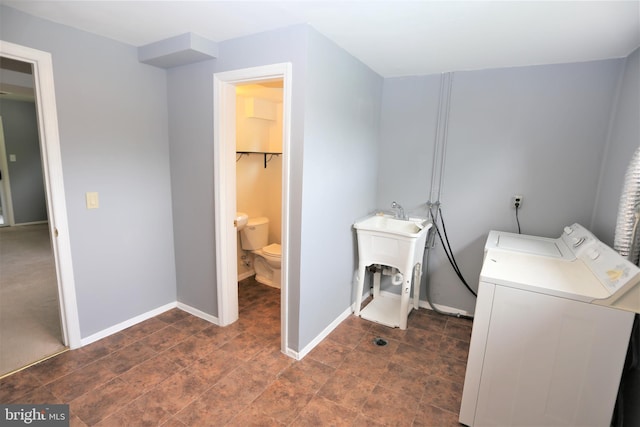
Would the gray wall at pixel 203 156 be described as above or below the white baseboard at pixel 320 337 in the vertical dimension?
above

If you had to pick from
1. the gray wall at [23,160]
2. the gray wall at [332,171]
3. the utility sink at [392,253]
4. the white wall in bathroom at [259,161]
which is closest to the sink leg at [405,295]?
the utility sink at [392,253]

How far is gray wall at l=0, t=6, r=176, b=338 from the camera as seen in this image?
2.11 meters

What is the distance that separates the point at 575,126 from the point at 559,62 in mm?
496

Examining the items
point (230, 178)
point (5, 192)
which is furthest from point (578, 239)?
point (5, 192)

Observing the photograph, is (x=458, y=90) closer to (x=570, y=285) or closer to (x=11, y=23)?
(x=570, y=285)

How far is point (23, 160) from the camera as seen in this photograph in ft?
19.4

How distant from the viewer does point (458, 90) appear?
9.18ft

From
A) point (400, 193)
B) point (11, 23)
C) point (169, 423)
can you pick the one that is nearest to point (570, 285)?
point (400, 193)

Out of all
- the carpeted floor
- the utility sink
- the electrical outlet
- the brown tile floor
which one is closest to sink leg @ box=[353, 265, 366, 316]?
the utility sink

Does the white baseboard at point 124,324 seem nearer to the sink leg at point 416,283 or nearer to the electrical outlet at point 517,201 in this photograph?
the sink leg at point 416,283

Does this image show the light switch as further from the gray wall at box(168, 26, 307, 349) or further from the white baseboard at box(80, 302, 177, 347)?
the white baseboard at box(80, 302, 177, 347)

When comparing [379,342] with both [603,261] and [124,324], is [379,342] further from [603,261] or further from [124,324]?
[124,324]

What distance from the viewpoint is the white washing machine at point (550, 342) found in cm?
139

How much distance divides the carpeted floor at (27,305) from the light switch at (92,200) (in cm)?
72
